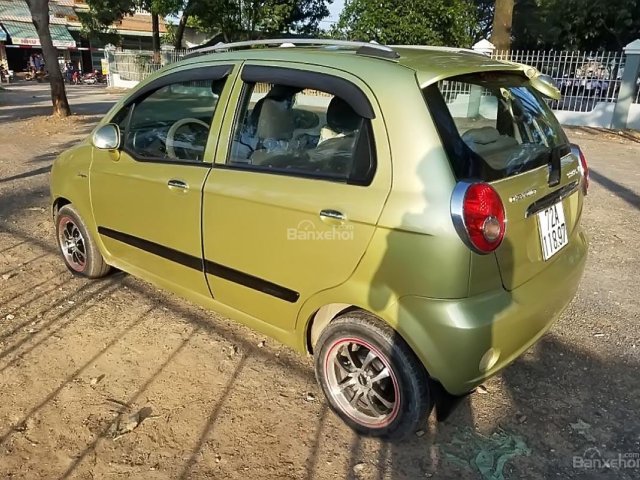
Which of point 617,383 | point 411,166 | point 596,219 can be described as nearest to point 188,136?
point 411,166

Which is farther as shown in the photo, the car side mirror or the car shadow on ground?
the car shadow on ground

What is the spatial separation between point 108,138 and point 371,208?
6.33 feet

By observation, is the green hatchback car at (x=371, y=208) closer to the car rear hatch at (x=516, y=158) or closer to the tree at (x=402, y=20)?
the car rear hatch at (x=516, y=158)

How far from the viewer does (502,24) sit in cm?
1470

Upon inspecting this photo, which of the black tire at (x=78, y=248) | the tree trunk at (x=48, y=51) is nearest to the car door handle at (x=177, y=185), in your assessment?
the black tire at (x=78, y=248)

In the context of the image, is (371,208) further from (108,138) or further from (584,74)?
(584,74)

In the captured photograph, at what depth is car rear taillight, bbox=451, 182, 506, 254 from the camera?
202cm

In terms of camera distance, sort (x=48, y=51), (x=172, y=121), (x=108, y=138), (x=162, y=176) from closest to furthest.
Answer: (x=162, y=176) < (x=108, y=138) < (x=172, y=121) < (x=48, y=51)

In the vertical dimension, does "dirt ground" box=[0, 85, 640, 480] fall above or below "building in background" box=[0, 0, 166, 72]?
below

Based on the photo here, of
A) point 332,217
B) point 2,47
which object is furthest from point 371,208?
point 2,47

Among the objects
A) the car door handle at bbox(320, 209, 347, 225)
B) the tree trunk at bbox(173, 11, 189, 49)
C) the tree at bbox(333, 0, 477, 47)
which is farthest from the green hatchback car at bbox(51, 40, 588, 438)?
the tree trunk at bbox(173, 11, 189, 49)

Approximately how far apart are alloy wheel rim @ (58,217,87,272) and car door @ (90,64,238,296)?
453 mm

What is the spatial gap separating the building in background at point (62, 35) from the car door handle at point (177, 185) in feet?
127

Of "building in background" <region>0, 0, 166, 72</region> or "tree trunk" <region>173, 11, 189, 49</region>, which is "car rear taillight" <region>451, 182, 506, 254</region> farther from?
"building in background" <region>0, 0, 166, 72</region>
